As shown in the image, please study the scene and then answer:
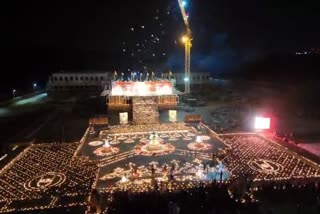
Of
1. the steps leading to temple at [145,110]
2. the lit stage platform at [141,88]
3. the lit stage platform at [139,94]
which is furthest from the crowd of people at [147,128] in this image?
the lit stage platform at [141,88]

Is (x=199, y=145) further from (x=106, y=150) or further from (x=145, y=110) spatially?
(x=145, y=110)

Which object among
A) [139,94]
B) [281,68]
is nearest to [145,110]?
[139,94]

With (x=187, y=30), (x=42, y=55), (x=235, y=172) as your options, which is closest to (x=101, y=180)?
(x=235, y=172)

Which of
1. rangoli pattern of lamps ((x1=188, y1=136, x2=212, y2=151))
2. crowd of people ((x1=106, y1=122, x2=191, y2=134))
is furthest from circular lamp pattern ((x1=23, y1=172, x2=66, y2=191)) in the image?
rangoli pattern of lamps ((x1=188, y1=136, x2=212, y2=151))

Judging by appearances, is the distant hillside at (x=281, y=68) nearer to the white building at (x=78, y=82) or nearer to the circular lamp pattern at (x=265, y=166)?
the white building at (x=78, y=82)

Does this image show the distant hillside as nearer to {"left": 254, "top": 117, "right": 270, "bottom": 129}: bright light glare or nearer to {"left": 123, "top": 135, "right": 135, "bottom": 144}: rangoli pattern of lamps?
{"left": 254, "top": 117, "right": 270, "bottom": 129}: bright light glare

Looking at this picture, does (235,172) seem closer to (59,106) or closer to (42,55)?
(59,106)
